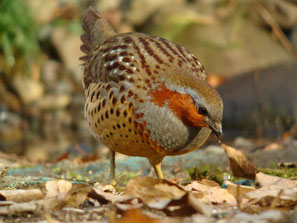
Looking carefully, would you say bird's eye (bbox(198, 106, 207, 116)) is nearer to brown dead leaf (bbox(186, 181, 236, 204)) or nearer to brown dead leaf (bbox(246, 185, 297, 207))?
brown dead leaf (bbox(186, 181, 236, 204))

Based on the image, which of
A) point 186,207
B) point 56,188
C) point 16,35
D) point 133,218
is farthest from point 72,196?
point 16,35

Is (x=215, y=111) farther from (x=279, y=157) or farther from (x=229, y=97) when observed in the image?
(x=229, y=97)

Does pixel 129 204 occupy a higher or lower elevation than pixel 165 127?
lower

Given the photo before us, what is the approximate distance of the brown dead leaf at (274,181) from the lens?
3539mm

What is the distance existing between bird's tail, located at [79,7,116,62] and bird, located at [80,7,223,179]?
81 cm

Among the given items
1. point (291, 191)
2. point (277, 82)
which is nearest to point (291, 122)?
point (277, 82)

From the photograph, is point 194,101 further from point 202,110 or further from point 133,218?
point 133,218

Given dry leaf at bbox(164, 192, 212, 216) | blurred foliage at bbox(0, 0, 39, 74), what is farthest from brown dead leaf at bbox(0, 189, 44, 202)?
blurred foliage at bbox(0, 0, 39, 74)

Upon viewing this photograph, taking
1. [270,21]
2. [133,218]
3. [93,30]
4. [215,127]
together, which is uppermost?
[270,21]

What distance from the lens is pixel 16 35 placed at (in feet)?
39.7

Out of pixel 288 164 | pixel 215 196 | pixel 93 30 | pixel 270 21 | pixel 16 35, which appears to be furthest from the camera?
pixel 270 21

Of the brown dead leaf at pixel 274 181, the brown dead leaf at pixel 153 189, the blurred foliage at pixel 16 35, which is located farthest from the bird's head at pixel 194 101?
the blurred foliage at pixel 16 35

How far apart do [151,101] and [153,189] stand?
3.63ft

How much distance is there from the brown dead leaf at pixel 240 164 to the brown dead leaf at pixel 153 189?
864 mm
